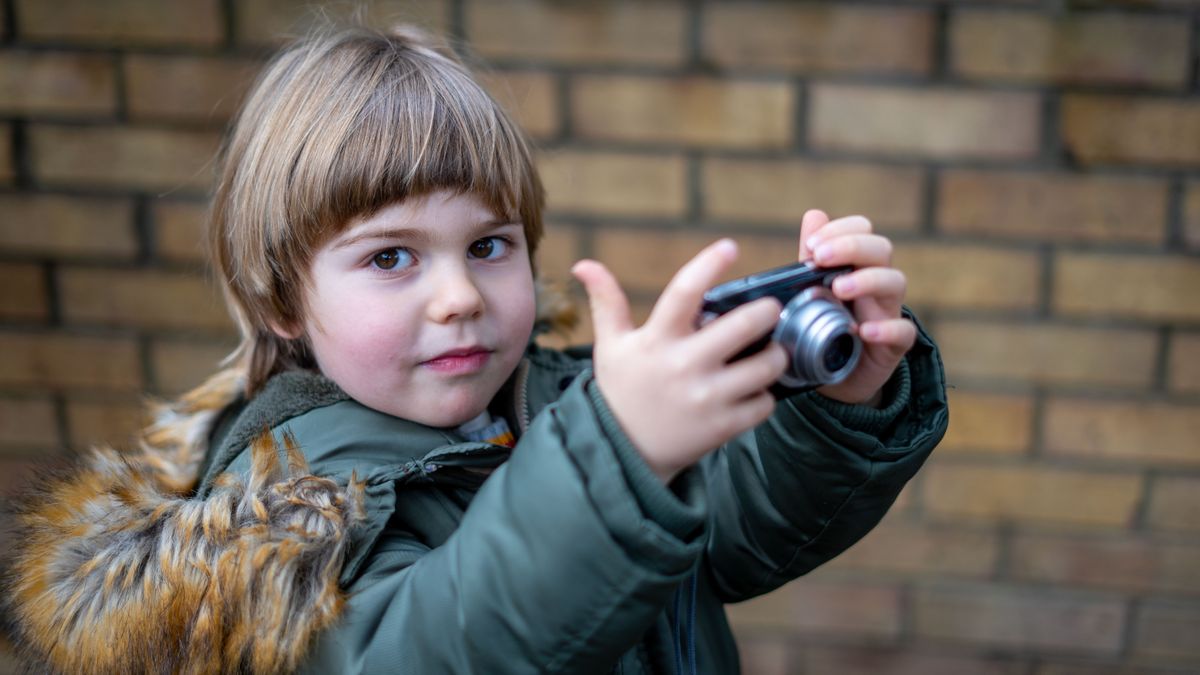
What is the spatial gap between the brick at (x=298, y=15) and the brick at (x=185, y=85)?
0.17 ft

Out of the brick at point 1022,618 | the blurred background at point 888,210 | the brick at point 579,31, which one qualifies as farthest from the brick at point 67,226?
the brick at point 1022,618

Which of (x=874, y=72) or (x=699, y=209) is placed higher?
(x=874, y=72)

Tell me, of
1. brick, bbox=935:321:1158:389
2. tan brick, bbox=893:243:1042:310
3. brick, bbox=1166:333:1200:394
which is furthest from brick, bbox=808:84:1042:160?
brick, bbox=1166:333:1200:394

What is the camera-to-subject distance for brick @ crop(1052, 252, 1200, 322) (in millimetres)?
1599

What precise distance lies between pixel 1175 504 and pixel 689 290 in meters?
1.39

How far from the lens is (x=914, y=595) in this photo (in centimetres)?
179

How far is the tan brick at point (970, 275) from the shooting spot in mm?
1628

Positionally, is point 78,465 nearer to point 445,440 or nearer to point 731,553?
point 445,440

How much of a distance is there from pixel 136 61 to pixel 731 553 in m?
1.29

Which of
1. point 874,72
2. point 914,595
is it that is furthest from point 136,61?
point 914,595

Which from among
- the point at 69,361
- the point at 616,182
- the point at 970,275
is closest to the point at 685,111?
the point at 616,182

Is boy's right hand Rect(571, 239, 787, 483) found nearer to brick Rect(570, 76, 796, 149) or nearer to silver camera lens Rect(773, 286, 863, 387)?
silver camera lens Rect(773, 286, 863, 387)

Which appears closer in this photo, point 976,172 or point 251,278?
point 251,278

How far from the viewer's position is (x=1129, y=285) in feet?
5.28
